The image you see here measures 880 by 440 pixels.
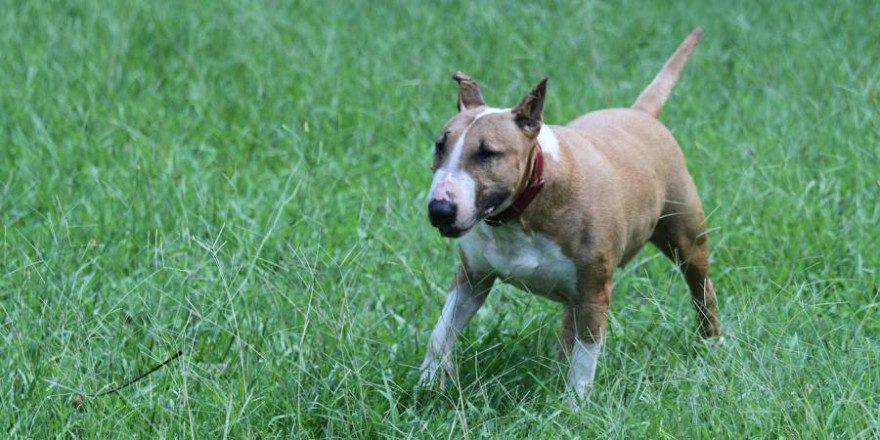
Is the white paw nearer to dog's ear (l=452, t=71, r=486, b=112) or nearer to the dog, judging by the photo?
the dog

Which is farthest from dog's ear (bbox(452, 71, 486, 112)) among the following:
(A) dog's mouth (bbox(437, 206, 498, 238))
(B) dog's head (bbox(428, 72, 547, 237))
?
(A) dog's mouth (bbox(437, 206, 498, 238))

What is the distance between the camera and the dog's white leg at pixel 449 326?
439cm

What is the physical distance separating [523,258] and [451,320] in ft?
1.27

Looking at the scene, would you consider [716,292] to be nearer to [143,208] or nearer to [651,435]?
[651,435]

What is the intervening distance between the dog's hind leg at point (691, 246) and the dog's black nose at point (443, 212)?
131cm

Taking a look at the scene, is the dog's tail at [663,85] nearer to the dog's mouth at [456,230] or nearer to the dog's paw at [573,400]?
the dog's paw at [573,400]

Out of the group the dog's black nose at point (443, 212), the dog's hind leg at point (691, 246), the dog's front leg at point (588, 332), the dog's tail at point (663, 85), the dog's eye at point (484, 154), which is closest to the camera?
the dog's black nose at point (443, 212)

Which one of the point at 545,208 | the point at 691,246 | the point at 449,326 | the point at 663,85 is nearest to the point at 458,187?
the point at 545,208

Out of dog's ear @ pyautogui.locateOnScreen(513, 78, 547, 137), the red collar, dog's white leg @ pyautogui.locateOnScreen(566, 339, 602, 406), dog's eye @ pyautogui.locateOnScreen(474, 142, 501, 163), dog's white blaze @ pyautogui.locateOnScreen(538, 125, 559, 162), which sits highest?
dog's ear @ pyautogui.locateOnScreen(513, 78, 547, 137)

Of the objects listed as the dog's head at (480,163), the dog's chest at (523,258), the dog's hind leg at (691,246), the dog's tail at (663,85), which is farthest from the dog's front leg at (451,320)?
the dog's tail at (663,85)

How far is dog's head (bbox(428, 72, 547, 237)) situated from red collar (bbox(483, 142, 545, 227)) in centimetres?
4

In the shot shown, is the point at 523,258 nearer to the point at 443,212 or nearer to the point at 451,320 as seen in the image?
the point at 451,320

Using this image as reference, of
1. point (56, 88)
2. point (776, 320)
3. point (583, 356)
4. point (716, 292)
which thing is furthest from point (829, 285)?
point (56, 88)

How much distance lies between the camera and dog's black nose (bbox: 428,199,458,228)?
384cm
